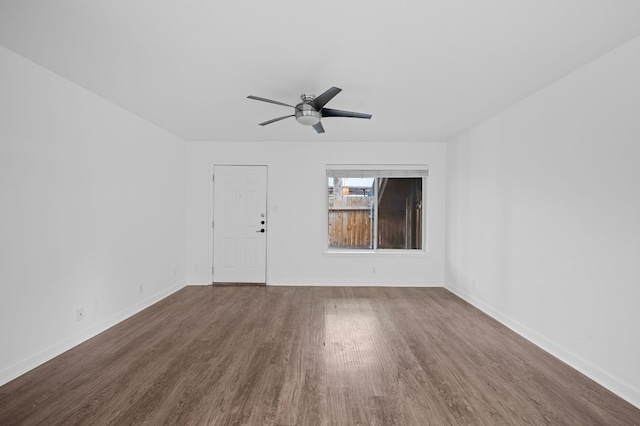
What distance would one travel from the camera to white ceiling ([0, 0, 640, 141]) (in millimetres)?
1824

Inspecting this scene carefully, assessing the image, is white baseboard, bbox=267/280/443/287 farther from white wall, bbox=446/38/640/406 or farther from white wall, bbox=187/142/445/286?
white wall, bbox=446/38/640/406

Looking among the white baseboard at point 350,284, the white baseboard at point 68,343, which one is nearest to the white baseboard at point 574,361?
the white baseboard at point 350,284

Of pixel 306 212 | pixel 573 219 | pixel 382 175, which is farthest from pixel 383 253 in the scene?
pixel 573 219

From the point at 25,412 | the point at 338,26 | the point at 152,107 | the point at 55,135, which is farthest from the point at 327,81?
the point at 25,412

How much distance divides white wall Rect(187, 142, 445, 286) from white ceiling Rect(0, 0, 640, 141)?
5.99 ft

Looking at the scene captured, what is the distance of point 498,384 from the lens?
7.43 ft

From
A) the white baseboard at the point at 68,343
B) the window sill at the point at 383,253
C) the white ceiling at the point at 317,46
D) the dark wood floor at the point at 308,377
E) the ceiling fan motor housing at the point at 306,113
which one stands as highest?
the white ceiling at the point at 317,46

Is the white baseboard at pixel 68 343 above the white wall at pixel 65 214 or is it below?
below

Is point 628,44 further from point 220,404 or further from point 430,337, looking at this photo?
point 220,404

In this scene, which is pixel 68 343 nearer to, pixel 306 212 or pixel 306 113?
pixel 306 113

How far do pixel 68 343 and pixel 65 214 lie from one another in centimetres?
119

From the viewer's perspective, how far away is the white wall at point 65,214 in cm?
233

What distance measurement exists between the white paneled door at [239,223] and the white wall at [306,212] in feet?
0.37

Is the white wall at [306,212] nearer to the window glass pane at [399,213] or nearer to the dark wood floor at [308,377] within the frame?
the window glass pane at [399,213]
